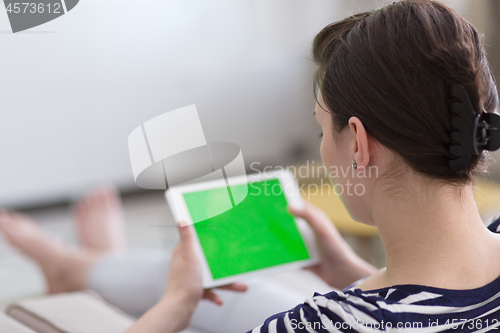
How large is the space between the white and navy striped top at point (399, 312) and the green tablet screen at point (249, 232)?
0.22 m

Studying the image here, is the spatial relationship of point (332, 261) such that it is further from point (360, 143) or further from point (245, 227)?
point (360, 143)

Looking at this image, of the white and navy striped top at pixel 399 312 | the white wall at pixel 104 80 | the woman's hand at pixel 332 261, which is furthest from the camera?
the woman's hand at pixel 332 261

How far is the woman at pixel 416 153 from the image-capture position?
41cm

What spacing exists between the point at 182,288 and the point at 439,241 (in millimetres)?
334

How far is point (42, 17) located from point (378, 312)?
483 millimetres

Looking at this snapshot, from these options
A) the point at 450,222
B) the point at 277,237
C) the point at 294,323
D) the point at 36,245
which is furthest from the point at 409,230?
the point at 36,245

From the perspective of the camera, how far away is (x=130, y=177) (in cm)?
68

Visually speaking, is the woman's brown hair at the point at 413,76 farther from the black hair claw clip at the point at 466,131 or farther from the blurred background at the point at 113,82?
the blurred background at the point at 113,82

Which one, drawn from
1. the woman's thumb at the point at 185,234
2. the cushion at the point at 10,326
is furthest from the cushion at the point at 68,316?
the woman's thumb at the point at 185,234

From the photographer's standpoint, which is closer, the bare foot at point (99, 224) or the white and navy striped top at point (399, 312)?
the white and navy striped top at point (399, 312)

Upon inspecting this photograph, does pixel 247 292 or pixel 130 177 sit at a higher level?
pixel 130 177

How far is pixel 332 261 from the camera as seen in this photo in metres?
0.80

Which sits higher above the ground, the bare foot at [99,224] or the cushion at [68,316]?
the cushion at [68,316]

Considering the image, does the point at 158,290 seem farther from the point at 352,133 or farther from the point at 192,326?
the point at 352,133
